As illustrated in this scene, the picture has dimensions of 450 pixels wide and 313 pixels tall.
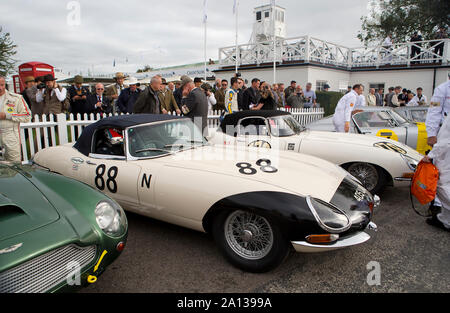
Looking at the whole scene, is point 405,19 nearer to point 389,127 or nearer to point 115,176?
point 389,127

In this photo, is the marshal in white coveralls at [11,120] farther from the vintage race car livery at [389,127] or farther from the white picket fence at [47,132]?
the vintage race car livery at [389,127]

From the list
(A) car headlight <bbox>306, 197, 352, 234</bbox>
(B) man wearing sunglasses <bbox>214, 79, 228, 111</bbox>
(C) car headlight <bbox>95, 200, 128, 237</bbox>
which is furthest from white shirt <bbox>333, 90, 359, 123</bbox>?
(C) car headlight <bbox>95, 200, 128, 237</bbox>

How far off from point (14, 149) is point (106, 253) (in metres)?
3.71

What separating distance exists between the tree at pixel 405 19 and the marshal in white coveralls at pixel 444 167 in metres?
24.3

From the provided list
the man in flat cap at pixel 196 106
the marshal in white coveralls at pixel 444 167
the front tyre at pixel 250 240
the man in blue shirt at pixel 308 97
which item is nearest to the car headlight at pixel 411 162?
the marshal in white coveralls at pixel 444 167

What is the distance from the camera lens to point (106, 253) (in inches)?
83.4

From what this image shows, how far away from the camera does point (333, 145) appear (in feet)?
15.3

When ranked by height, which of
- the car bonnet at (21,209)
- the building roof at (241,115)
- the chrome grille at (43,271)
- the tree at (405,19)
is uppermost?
the tree at (405,19)

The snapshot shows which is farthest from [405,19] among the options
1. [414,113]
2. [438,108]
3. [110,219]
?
[110,219]

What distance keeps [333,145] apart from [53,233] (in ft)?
13.0

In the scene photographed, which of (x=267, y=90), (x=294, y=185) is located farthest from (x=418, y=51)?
(x=294, y=185)

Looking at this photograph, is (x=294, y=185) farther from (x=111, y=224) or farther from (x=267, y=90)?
(x=267, y=90)

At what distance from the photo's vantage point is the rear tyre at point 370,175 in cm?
435

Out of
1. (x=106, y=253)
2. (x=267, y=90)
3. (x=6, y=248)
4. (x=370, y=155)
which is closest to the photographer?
(x=6, y=248)
